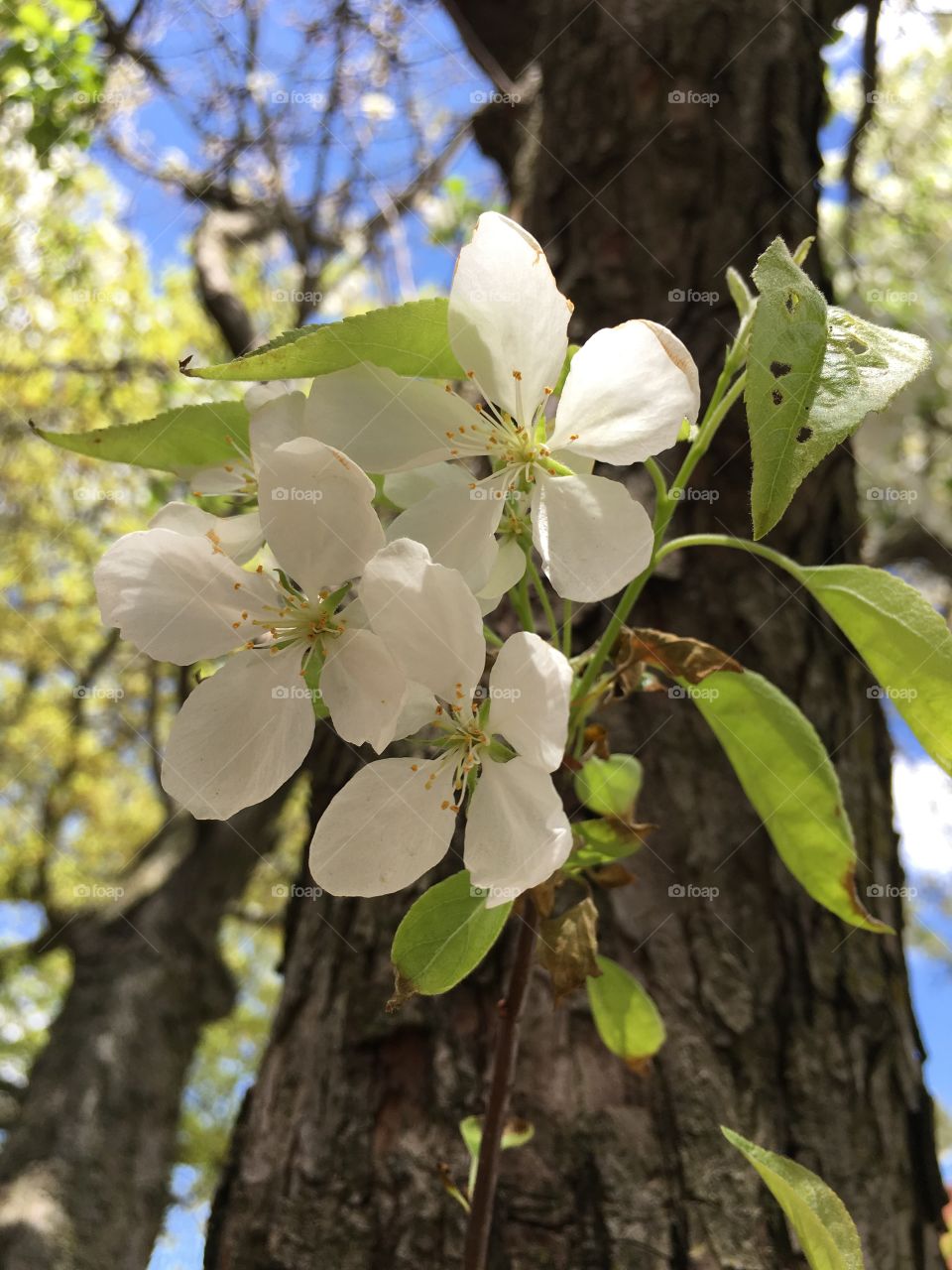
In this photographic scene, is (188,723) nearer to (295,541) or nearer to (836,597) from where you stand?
(295,541)

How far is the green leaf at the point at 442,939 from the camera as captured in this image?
590 mm

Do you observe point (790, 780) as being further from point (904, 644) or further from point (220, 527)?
point (220, 527)

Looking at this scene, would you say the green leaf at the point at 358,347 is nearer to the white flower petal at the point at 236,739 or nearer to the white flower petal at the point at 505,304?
the white flower petal at the point at 505,304

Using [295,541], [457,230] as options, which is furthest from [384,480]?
[457,230]

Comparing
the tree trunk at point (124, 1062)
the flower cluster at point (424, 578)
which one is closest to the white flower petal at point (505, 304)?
the flower cluster at point (424, 578)

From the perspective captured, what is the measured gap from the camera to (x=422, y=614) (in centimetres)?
53

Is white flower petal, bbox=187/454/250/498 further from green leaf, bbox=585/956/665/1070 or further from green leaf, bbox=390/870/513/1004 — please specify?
green leaf, bbox=585/956/665/1070

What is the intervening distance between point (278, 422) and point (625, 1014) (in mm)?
541

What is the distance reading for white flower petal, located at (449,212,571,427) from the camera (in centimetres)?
57

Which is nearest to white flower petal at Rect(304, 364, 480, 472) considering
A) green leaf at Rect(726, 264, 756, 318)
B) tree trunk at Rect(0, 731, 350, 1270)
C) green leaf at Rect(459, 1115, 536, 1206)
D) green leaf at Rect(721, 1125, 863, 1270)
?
green leaf at Rect(726, 264, 756, 318)

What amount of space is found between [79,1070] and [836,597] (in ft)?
9.33

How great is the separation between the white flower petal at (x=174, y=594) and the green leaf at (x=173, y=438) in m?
0.11

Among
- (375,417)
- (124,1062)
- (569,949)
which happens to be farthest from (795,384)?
(124,1062)

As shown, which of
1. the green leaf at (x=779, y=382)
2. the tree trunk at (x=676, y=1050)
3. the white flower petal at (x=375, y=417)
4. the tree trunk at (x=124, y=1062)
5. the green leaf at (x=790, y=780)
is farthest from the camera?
the tree trunk at (x=124, y=1062)
